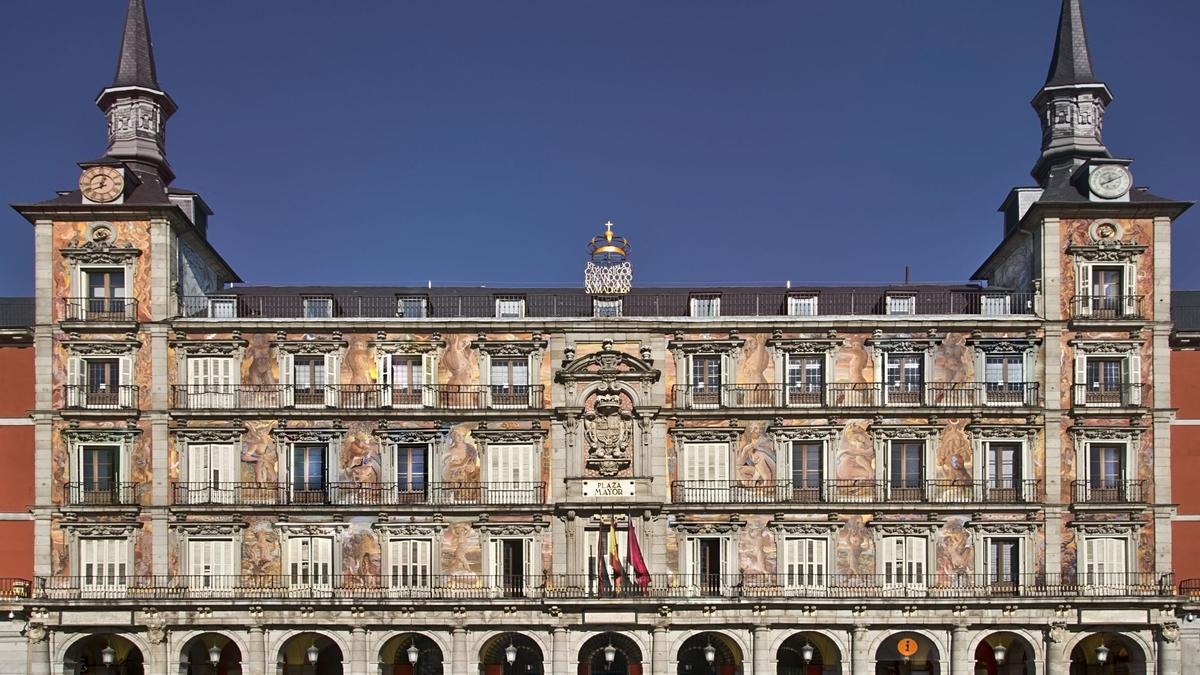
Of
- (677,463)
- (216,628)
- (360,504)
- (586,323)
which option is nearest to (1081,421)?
(677,463)

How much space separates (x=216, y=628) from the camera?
65125mm

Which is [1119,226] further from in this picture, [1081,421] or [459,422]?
[459,422]

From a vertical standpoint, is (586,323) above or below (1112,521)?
above

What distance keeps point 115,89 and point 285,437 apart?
69.2 feet

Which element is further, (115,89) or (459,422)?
(115,89)

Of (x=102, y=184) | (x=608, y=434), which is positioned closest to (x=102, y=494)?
(x=102, y=184)

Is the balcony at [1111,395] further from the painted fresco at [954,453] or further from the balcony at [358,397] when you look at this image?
the balcony at [358,397]

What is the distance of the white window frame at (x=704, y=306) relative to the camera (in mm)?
69562

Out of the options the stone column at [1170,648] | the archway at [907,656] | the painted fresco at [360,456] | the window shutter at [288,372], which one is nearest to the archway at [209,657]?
the painted fresco at [360,456]

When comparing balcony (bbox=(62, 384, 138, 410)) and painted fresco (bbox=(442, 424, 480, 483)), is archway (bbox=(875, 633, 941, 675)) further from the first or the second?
balcony (bbox=(62, 384, 138, 410))

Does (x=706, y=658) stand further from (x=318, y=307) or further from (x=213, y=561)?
(x=318, y=307)

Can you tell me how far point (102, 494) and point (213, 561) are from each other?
6.08m

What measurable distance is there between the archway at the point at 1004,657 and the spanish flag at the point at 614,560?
1758 cm

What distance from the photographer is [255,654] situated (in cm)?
6481
